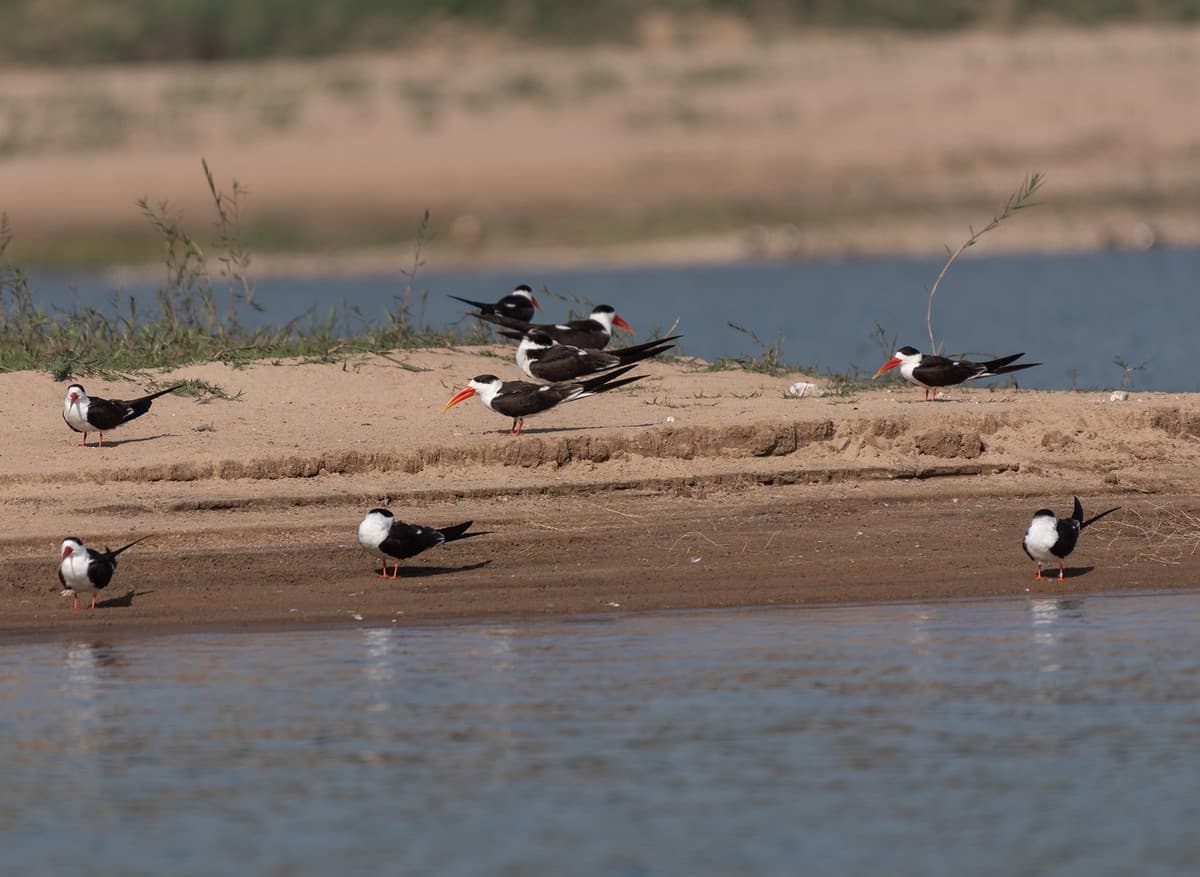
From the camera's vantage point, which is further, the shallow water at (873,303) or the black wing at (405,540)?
the shallow water at (873,303)

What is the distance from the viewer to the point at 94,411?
1238cm

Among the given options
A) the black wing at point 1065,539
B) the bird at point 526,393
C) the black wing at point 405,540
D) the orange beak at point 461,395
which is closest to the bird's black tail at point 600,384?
the bird at point 526,393

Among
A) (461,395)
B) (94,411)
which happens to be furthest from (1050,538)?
(94,411)

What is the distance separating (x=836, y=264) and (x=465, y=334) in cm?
3145

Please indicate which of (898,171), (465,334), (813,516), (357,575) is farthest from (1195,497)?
(898,171)

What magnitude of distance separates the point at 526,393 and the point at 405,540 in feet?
7.21

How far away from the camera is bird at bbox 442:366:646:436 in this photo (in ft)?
42.3

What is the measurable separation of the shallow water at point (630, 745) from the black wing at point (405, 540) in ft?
1.86

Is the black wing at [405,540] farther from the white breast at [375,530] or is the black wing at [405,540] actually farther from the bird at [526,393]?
the bird at [526,393]

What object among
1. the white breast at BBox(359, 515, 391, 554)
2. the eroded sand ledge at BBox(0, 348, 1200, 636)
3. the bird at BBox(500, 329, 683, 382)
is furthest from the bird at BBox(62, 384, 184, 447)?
the bird at BBox(500, 329, 683, 382)

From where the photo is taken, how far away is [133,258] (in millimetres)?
51688

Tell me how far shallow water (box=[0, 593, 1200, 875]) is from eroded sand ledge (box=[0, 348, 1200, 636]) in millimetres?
507

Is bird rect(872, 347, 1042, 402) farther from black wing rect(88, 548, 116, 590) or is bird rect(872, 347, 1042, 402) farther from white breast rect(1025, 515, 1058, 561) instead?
black wing rect(88, 548, 116, 590)

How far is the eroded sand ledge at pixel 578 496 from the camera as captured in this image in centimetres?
1120
